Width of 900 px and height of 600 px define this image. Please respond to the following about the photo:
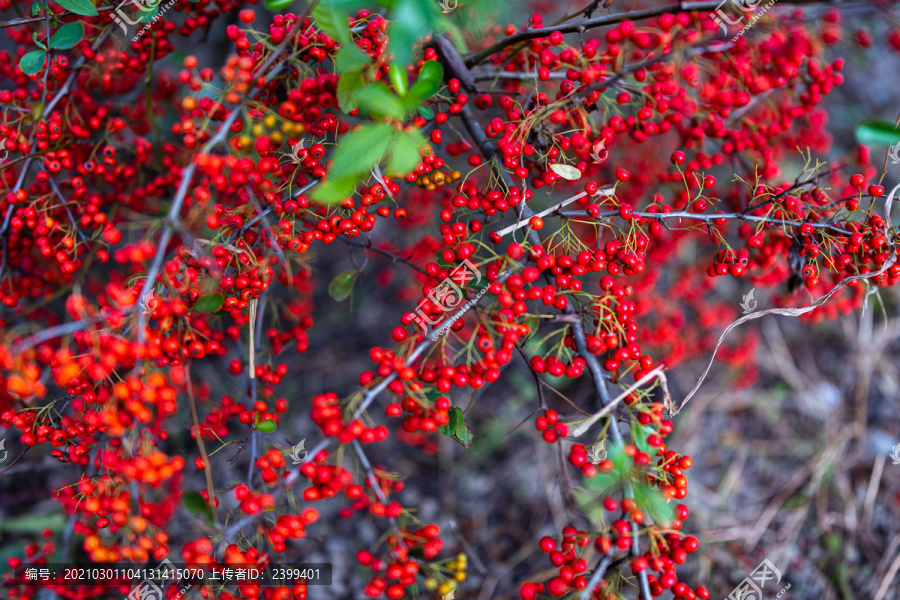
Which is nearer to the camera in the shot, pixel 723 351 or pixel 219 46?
pixel 219 46

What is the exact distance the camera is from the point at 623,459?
130cm

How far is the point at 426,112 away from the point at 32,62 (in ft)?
4.19

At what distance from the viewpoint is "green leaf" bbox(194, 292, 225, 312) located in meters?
1.44

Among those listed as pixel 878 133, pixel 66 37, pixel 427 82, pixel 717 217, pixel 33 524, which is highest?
pixel 66 37

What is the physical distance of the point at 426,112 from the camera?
5.51ft

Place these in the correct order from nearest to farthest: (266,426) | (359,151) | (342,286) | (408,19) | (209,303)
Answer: (408,19) → (359,151) → (209,303) → (266,426) → (342,286)

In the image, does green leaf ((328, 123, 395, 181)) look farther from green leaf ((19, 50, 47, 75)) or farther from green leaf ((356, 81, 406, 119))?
green leaf ((19, 50, 47, 75))

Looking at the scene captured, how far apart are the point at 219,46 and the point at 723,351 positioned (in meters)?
3.45

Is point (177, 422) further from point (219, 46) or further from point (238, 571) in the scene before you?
point (219, 46)

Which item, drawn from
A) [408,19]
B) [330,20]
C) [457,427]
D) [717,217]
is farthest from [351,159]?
[717,217]

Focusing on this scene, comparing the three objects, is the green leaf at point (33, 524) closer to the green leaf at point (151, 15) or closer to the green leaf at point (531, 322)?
the green leaf at point (151, 15)

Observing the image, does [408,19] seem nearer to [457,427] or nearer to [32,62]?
[457,427]

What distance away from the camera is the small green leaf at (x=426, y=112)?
1.64 metres

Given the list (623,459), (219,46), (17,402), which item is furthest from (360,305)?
(623,459)
